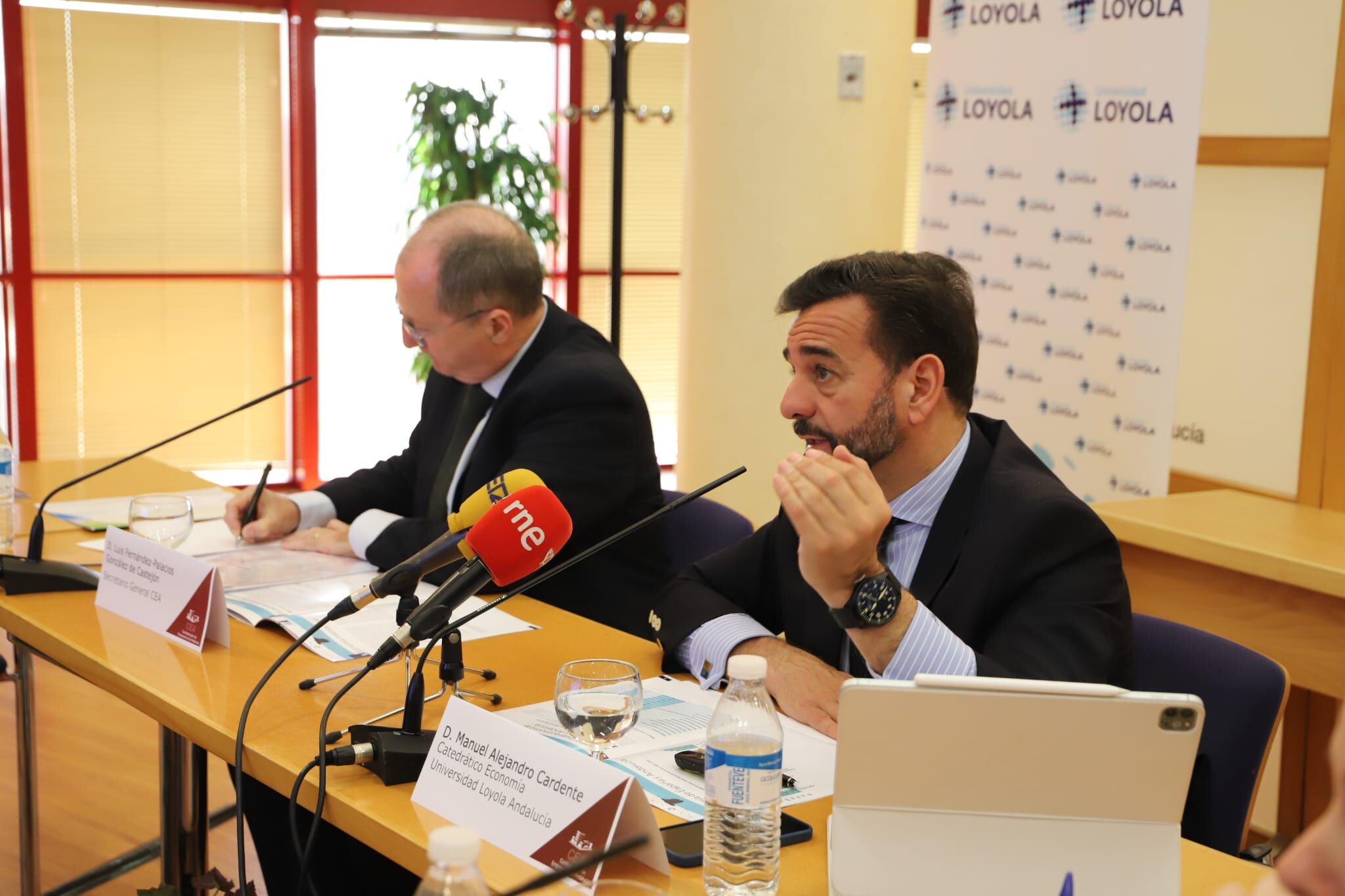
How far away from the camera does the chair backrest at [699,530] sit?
2391 millimetres

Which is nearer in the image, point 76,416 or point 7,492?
point 7,492

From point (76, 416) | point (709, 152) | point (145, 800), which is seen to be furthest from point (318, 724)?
point (76, 416)

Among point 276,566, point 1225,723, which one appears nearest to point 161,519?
point 276,566

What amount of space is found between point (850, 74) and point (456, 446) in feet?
6.91

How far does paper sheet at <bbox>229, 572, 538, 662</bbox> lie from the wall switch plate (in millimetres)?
2542

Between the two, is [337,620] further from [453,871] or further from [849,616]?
[453,871]

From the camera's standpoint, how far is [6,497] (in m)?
2.38

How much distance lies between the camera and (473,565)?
1.40 meters

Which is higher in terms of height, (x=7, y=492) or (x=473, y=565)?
(x=473, y=565)

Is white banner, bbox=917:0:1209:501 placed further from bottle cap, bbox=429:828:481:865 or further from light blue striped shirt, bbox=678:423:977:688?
bottle cap, bbox=429:828:481:865

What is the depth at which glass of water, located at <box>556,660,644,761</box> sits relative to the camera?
1.39m

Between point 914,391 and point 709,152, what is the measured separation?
2698mm

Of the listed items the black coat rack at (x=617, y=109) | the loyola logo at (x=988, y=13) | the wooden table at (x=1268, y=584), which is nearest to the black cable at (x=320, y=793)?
the wooden table at (x=1268, y=584)

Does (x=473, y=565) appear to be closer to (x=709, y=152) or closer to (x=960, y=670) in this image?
(x=960, y=670)
